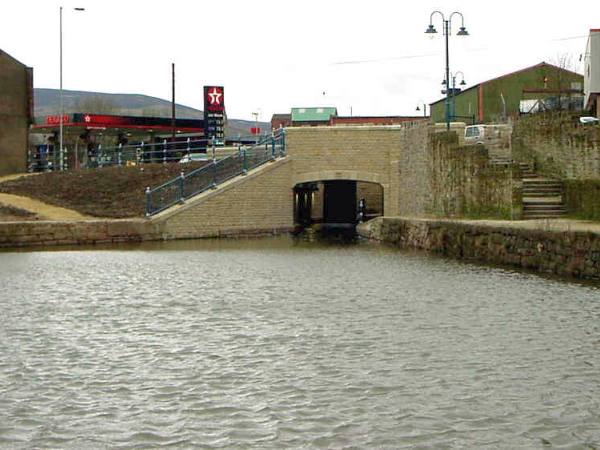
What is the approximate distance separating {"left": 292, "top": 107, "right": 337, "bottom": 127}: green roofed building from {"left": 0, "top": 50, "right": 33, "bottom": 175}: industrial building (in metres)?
41.8

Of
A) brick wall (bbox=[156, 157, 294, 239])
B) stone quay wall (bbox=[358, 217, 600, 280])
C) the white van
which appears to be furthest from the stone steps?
brick wall (bbox=[156, 157, 294, 239])

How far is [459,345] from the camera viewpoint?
34.0ft

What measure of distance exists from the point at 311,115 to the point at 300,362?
247ft

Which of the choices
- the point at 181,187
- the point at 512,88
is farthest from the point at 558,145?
the point at 512,88

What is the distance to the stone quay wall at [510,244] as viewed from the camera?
1648 centimetres

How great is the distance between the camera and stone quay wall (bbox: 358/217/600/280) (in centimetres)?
1648

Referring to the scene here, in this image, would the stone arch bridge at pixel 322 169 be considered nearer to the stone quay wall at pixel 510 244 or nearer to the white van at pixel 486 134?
the white van at pixel 486 134

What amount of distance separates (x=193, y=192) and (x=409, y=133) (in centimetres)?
824

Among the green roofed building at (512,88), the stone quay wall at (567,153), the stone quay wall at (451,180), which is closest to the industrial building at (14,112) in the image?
the stone quay wall at (451,180)

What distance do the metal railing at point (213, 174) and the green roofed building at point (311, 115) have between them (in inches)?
1904

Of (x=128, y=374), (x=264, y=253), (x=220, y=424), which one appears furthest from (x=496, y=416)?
(x=264, y=253)

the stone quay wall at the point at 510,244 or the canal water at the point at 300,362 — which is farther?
the stone quay wall at the point at 510,244

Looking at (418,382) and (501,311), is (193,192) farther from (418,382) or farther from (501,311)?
(418,382)

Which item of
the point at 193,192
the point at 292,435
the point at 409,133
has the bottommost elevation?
the point at 292,435
